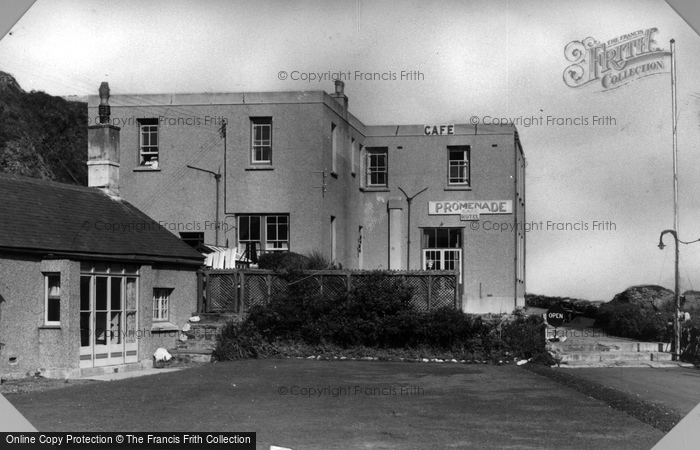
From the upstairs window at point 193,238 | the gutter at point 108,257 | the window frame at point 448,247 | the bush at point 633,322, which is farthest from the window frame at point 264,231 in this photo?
the bush at point 633,322

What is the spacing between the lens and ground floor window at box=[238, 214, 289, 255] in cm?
2375

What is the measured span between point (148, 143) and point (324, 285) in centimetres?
578

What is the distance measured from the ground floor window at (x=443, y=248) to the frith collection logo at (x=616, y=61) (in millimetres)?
6101

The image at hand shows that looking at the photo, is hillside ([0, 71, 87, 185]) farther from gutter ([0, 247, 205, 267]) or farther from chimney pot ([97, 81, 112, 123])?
gutter ([0, 247, 205, 267])

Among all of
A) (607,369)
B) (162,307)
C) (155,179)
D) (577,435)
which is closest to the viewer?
(577,435)

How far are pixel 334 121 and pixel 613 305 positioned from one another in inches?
313

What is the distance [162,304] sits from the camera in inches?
861

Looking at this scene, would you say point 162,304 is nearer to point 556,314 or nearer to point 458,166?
point 458,166

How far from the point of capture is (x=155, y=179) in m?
23.4

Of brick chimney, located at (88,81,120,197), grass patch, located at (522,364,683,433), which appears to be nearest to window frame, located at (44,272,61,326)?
brick chimney, located at (88,81,120,197)

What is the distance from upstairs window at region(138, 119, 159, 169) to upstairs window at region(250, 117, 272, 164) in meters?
2.38

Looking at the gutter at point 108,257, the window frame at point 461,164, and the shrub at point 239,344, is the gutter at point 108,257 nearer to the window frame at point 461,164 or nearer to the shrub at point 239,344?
the shrub at point 239,344

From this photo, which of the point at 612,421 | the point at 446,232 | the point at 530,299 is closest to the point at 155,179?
the point at 446,232

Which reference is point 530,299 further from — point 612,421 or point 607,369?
point 612,421
